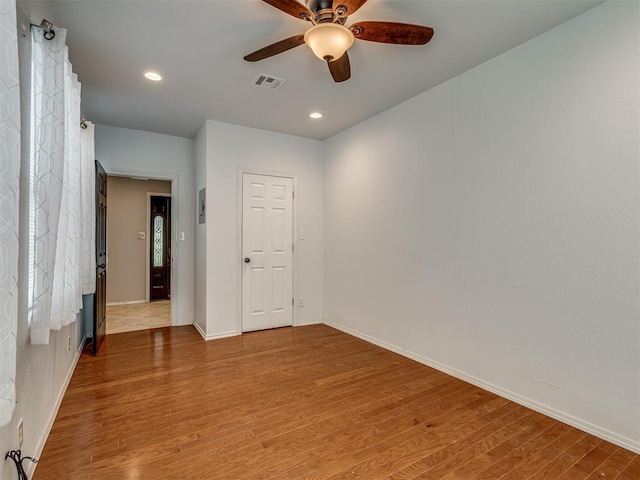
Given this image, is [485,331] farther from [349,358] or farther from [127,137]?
[127,137]

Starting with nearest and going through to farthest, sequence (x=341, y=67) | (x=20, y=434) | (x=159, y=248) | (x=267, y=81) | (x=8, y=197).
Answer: (x=8, y=197), (x=20, y=434), (x=341, y=67), (x=267, y=81), (x=159, y=248)

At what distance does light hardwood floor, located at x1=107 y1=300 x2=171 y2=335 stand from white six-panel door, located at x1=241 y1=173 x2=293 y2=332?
1420mm

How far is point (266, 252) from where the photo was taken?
169 inches

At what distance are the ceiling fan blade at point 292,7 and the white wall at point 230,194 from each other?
240 cm

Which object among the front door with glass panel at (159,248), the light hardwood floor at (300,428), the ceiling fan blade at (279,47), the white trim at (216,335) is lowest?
the light hardwood floor at (300,428)

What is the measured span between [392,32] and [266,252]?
2.97 m

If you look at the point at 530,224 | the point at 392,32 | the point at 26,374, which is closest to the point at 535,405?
the point at 530,224

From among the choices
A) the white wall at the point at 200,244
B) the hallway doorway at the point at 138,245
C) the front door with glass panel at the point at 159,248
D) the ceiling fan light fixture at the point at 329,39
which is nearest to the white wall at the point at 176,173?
the white wall at the point at 200,244

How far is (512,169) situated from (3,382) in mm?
3051

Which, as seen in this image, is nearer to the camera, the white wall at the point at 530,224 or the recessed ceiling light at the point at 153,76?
the white wall at the point at 530,224

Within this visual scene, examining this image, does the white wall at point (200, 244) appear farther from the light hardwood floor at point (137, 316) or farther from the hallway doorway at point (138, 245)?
the hallway doorway at point (138, 245)

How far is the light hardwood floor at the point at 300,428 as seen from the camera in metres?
1.73

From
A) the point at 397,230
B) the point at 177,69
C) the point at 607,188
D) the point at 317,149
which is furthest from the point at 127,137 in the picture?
the point at 607,188

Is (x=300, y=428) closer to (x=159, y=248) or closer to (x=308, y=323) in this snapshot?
(x=308, y=323)
